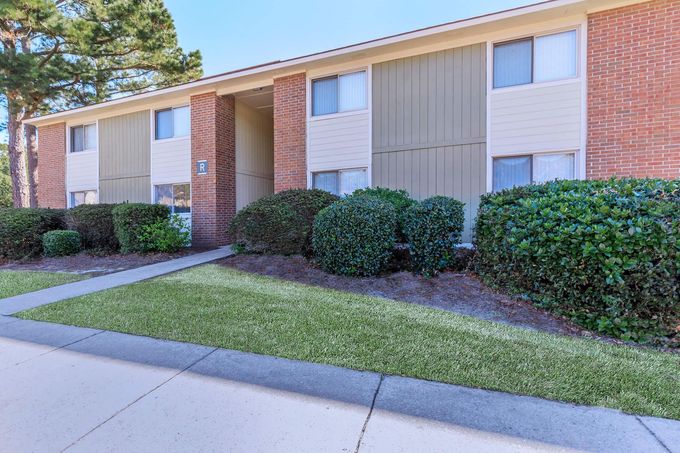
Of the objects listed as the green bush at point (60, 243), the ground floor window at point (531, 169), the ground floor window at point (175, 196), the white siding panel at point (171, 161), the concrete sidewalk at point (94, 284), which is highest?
the white siding panel at point (171, 161)

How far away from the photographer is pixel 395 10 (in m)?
10.9

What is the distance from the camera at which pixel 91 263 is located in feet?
28.3

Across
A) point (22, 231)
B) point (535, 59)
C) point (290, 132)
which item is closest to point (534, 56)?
point (535, 59)

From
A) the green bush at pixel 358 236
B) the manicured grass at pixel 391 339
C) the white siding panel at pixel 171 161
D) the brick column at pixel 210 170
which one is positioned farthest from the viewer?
the white siding panel at pixel 171 161

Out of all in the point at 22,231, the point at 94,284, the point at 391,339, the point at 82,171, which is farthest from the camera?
the point at 82,171

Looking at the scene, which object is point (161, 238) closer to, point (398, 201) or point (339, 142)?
point (339, 142)

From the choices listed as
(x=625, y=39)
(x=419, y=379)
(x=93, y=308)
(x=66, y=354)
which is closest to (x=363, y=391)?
(x=419, y=379)

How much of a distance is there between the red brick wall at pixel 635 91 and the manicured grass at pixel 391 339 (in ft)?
16.6

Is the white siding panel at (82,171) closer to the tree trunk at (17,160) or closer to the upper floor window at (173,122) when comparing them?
the upper floor window at (173,122)

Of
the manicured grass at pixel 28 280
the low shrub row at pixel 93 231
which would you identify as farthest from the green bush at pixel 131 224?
the manicured grass at pixel 28 280

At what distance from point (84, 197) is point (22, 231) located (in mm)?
3909

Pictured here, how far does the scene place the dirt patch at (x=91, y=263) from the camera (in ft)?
26.1

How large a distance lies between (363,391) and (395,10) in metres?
11.6

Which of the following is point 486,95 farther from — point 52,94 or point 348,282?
point 52,94
